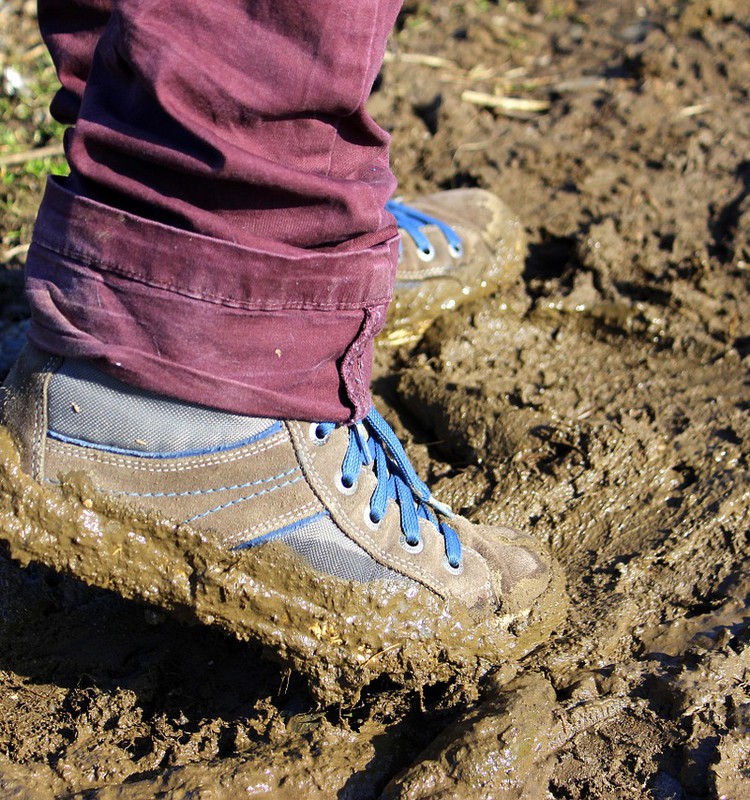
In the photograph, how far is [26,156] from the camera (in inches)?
128

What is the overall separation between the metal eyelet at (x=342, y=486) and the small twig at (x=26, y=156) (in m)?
2.32

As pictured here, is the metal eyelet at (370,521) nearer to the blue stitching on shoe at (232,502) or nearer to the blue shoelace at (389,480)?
the blue shoelace at (389,480)

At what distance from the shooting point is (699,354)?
2479 millimetres

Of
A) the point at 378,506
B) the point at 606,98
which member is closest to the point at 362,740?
the point at 378,506

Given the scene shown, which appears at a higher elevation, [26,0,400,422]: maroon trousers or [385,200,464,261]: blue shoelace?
Answer: [26,0,400,422]: maroon trousers

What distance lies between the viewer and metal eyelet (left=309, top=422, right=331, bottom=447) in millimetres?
1490

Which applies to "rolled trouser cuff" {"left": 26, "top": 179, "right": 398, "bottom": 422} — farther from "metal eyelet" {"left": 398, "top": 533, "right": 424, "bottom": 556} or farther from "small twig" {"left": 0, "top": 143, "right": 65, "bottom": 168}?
"small twig" {"left": 0, "top": 143, "right": 65, "bottom": 168}

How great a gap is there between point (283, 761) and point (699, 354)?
164 centimetres

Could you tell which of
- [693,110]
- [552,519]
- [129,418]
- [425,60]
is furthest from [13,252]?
[693,110]

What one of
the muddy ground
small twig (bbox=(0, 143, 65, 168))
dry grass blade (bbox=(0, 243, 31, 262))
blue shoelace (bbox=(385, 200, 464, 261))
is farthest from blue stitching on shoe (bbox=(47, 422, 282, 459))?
small twig (bbox=(0, 143, 65, 168))

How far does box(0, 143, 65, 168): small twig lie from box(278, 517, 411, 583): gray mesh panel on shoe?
2358 millimetres

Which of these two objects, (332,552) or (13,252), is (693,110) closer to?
(13,252)

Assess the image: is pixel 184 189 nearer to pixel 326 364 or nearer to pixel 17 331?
pixel 326 364

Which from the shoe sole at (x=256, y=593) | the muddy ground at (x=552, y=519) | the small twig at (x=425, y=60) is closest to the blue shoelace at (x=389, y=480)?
the shoe sole at (x=256, y=593)
